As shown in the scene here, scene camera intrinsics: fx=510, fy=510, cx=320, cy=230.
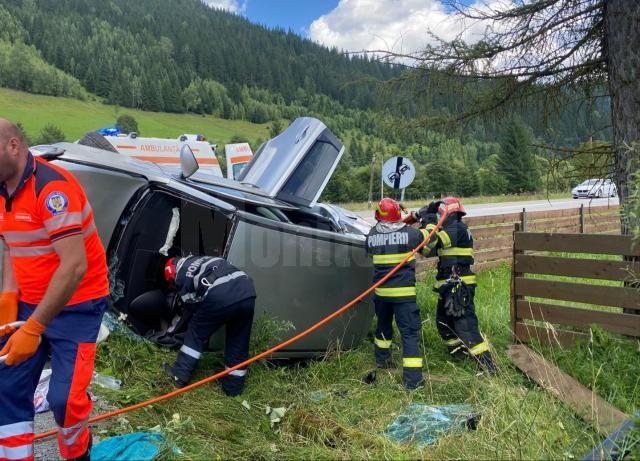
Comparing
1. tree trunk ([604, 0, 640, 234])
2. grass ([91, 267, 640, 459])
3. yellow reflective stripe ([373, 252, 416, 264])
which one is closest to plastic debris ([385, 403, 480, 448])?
grass ([91, 267, 640, 459])

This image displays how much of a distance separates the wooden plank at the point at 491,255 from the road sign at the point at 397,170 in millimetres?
2146

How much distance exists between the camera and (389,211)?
4.70 m

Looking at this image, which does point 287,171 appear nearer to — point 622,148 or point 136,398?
point 136,398

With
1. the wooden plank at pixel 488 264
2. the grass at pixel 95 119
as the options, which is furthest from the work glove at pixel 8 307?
the grass at pixel 95 119

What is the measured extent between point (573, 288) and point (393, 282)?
65.7 inches

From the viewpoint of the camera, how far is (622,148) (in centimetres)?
470

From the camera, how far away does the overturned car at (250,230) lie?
3949 mm

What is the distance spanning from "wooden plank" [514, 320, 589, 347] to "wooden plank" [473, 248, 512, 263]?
4.12 m

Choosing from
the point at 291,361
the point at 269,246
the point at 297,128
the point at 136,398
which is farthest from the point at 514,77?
the point at 136,398

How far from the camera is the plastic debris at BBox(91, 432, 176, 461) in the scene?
8.65 ft

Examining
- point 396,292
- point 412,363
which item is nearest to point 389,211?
point 396,292

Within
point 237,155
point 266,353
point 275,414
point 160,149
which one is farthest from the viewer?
point 237,155

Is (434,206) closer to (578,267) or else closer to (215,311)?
(578,267)

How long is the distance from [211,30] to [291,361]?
467 feet
